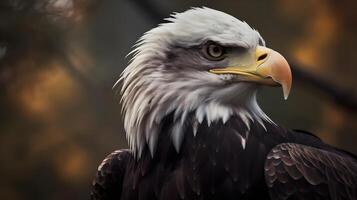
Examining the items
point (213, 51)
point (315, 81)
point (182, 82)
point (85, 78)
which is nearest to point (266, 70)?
point (213, 51)

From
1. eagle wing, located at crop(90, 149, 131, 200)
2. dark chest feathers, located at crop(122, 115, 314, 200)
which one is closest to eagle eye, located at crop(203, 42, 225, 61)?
dark chest feathers, located at crop(122, 115, 314, 200)

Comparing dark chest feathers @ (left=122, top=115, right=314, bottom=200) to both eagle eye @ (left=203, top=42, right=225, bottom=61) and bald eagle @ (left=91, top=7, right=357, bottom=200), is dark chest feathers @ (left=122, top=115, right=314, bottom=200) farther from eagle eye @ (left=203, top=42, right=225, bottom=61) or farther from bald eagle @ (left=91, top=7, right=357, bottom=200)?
eagle eye @ (left=203, top=42, right=225, bottom=61)

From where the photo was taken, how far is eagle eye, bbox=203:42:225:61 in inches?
157

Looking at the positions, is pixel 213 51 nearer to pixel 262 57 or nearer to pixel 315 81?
pixel 262 57

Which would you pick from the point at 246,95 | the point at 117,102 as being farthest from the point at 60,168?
the point at 246,95

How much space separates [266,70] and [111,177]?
108 cm

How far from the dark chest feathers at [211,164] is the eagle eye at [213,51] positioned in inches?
11.2

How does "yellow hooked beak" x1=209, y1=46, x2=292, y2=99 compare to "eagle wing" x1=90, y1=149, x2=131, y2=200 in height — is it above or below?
below

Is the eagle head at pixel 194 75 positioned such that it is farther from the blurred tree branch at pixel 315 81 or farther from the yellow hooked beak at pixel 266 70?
the blurred tree branch at pixel 315 81

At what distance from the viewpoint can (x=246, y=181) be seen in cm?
387

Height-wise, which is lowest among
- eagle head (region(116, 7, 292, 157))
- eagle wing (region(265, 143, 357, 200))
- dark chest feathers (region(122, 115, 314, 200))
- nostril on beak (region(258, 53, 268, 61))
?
eagle wing (region(265, 143, 357, 200))

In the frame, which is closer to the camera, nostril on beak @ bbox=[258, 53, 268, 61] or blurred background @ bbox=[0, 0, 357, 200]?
nostril on beak @ bbox=[258, 53, 268, 61]

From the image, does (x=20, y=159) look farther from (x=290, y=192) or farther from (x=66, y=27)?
(x=290, y=192)

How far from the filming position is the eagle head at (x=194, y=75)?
3.93 m
